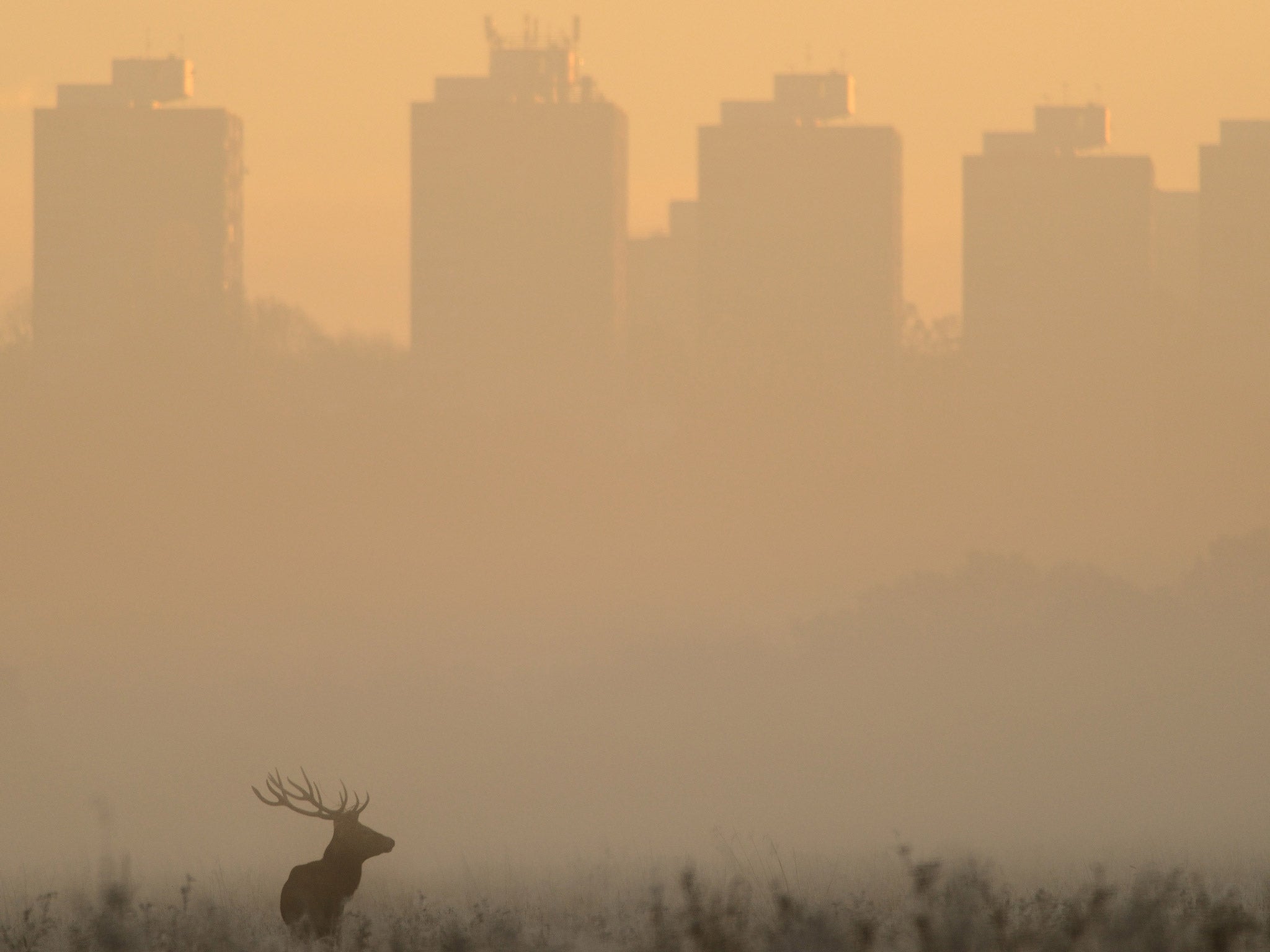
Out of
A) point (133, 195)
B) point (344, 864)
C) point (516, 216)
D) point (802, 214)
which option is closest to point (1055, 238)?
point (802, 214)

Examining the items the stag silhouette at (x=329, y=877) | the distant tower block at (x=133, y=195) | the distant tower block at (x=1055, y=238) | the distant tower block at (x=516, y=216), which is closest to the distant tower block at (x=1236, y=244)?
the distant tower block at (x=1055, y=238)

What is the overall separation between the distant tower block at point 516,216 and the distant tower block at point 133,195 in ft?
57.3

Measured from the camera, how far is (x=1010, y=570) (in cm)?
7588

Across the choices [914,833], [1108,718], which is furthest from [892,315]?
[914,833]

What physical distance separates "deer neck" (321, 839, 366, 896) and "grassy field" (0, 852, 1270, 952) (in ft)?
0.63

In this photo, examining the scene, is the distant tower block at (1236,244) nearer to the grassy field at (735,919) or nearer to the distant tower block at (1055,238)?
the distant tower block at (1055,238)

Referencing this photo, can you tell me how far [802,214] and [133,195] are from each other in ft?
185

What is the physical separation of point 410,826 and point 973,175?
429 ft

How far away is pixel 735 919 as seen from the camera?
9.41 m

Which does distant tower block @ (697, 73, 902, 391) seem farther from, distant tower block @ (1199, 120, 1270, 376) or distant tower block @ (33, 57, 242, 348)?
distant tower block @ (33, 57, 242, 348)

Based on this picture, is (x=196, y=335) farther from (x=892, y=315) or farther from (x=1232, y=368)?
(x=1232, y=368)

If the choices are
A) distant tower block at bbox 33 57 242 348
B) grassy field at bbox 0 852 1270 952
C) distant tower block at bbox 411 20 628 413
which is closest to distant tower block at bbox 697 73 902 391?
distant tower block at bbox 411 20 628 413

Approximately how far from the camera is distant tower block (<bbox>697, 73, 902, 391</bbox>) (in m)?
144

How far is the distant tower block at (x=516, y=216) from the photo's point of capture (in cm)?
14950
